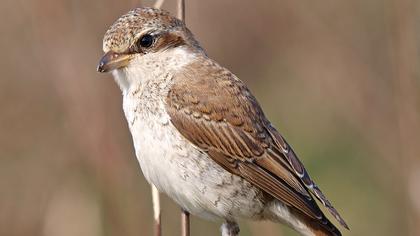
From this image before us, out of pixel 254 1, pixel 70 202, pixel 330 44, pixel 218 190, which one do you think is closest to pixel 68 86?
pixel 70 202

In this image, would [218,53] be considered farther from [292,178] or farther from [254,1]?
[292,178]

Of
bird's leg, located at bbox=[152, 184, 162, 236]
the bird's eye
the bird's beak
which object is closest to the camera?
bird's leg, located at bbox=[152, 184, 162, 236]

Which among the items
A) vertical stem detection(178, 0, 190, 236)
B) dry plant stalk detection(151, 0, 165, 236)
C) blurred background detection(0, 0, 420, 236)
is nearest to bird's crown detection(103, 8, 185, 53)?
vertical stem detection(178, 0, 190, 236)

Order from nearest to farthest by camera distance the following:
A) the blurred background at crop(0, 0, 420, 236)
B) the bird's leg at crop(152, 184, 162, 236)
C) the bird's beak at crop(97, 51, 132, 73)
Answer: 1. the bird's leg at crop(152, 184, 162, 236)
2. the bird's beak at crop(97, 51, 132, 73)
3. the blurred background at crop(0, 0, 420, 236)

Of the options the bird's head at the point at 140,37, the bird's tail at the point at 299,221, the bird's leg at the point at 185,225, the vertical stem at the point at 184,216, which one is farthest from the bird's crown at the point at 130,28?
the bird's tail at the point at 299,221

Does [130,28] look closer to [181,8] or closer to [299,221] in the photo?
[181,8]

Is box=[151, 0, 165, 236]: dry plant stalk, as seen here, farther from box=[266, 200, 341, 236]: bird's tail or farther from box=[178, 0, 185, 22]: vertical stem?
box=[178, 0, 185, 22]: vertical stem

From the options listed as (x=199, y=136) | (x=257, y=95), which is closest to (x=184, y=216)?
(x=199, y=136)

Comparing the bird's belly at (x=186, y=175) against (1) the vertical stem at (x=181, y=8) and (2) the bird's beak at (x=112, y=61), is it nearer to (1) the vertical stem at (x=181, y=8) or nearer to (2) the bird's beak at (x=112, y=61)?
(2) the bird's beak at (x=112, y=61)
